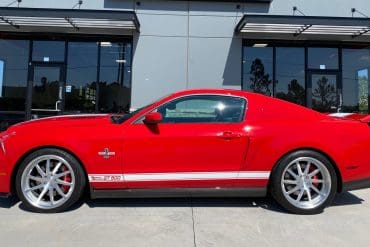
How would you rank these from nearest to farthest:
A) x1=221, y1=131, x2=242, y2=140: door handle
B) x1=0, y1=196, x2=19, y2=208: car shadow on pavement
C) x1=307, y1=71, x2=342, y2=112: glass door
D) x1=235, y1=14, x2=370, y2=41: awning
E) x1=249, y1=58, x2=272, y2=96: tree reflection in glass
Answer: x1=221, y1=131, x2=242, y2=140: door handle
x1=0, y1=196, x2=19, y2=208: car shadow on pavement
x1=235, y1=14, x2=370, y2=41: awning
x1=249, y1=58, x2=272, y2=96: tree reflection in glass
x1=307, y1=71, x2=342, y2=112: glass door

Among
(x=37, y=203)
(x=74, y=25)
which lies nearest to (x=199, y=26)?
(x=74, y=25)

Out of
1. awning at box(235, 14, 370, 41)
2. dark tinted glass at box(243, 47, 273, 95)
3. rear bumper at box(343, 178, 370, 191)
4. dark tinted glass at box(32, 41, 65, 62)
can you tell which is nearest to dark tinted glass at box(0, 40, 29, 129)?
dark tinted glass at box(32, 41, 65, 62)

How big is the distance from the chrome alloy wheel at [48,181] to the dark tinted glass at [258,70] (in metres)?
8.04

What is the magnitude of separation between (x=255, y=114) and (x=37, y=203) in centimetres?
287

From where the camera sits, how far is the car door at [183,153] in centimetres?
530

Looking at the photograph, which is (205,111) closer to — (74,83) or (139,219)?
(139,219)

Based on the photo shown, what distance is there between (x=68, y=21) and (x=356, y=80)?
8277 mm

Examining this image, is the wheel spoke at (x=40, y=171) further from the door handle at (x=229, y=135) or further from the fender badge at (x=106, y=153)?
the door handle at (x=229, y=135)

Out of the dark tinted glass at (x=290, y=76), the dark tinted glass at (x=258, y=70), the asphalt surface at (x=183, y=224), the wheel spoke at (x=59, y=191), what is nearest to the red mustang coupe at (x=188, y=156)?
the wheel spoke at (x=59, y=191)

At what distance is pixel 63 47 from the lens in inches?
492

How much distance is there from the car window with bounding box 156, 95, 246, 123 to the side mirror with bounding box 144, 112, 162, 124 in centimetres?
15

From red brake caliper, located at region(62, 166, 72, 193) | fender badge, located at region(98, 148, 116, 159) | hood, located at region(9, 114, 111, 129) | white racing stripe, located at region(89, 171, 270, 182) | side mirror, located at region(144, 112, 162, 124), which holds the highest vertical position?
side mirror, located at region(144, 112, 162, 124)

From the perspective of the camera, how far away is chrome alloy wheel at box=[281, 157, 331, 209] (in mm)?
5426

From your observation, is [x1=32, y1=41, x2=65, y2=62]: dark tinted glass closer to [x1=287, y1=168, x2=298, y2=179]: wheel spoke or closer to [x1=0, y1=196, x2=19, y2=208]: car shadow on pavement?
[x1=0, y1=196, x2=19, y2=208]: car shadow on pavement
